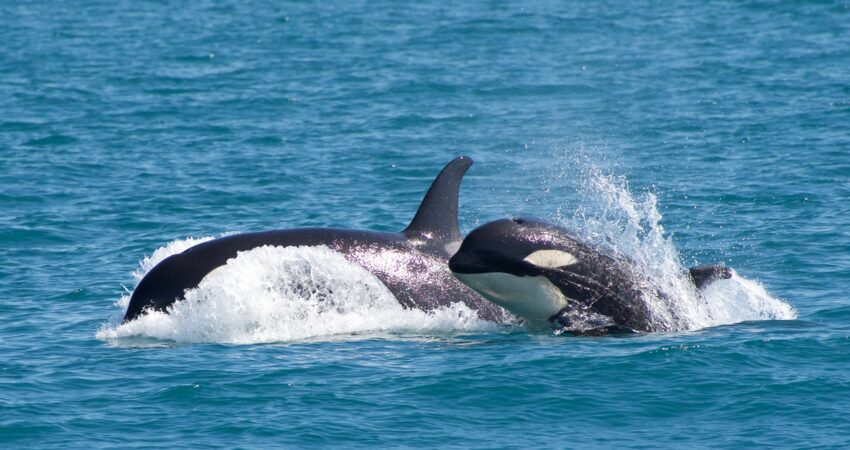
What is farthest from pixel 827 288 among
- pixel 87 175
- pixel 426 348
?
pixel 87 175

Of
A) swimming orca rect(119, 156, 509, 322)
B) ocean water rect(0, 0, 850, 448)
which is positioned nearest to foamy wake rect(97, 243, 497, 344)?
ocean water rect(0, 0, 850, 448)

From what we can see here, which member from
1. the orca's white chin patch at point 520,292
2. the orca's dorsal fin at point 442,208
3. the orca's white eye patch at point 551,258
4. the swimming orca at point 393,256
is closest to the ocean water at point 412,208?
the swimming orca at point 393,256

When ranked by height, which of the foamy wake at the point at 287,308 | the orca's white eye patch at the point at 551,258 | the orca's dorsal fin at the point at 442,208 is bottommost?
the foamy wake at the point at 287,308

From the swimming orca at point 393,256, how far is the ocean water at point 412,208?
0.25 meters

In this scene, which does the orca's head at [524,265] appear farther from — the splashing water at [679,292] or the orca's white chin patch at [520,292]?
the splashing water at [679,292]

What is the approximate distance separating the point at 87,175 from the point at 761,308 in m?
16.7

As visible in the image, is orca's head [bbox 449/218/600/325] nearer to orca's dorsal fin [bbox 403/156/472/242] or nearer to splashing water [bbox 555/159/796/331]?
splashing water [bbox 555/159/796/331]

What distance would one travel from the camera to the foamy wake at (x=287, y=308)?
1956cm

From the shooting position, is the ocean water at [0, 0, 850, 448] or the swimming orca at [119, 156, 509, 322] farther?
the swimming orca at [119, 156, 509, 322]

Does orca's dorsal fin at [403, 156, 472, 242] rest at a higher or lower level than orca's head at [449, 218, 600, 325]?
higher

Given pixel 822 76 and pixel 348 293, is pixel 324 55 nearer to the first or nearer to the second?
pixel 822 76

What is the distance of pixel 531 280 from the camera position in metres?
19.0

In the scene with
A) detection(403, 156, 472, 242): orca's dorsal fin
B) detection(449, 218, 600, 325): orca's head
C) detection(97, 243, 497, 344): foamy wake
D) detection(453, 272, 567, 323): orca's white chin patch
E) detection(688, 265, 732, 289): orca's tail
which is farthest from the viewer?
detection(403, 156, 472, 242): orca's dorsal fin

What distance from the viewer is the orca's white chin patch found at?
1883 centimetres
